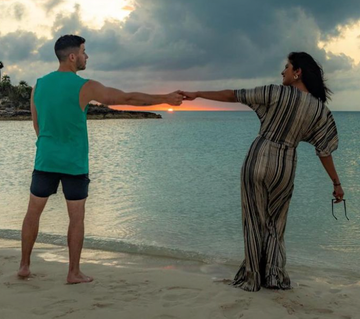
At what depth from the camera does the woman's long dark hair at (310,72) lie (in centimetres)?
381

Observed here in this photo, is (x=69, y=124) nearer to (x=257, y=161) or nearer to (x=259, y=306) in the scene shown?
(x=257, y=161)

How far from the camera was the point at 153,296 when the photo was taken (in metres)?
3.88

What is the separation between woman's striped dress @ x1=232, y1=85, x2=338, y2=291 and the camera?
3.79 m

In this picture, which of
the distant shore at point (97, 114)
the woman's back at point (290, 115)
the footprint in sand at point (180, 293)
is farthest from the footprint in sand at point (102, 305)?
the distant shore at point (97, 114)

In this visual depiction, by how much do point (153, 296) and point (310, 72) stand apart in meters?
2.26

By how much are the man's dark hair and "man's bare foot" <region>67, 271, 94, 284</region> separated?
73.5 inches

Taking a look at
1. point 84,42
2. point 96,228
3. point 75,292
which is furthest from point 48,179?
point 96,228

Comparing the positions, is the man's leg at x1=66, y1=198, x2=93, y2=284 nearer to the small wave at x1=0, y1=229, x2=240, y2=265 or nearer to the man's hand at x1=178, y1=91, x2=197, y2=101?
the man's hand at x1=178, y1=91, x2=197, y2=101

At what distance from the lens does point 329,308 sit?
3.85 m

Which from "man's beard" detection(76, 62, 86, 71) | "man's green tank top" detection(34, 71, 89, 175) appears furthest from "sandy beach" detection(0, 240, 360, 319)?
"man's beard" detection(76, 62, 86, 71)

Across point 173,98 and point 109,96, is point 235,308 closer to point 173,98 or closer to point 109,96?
point 173,98

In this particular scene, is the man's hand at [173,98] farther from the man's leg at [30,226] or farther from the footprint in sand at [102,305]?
the footprint in sand at [102,305]

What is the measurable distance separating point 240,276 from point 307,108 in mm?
Answer: 1590

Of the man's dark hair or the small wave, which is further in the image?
the small wave
